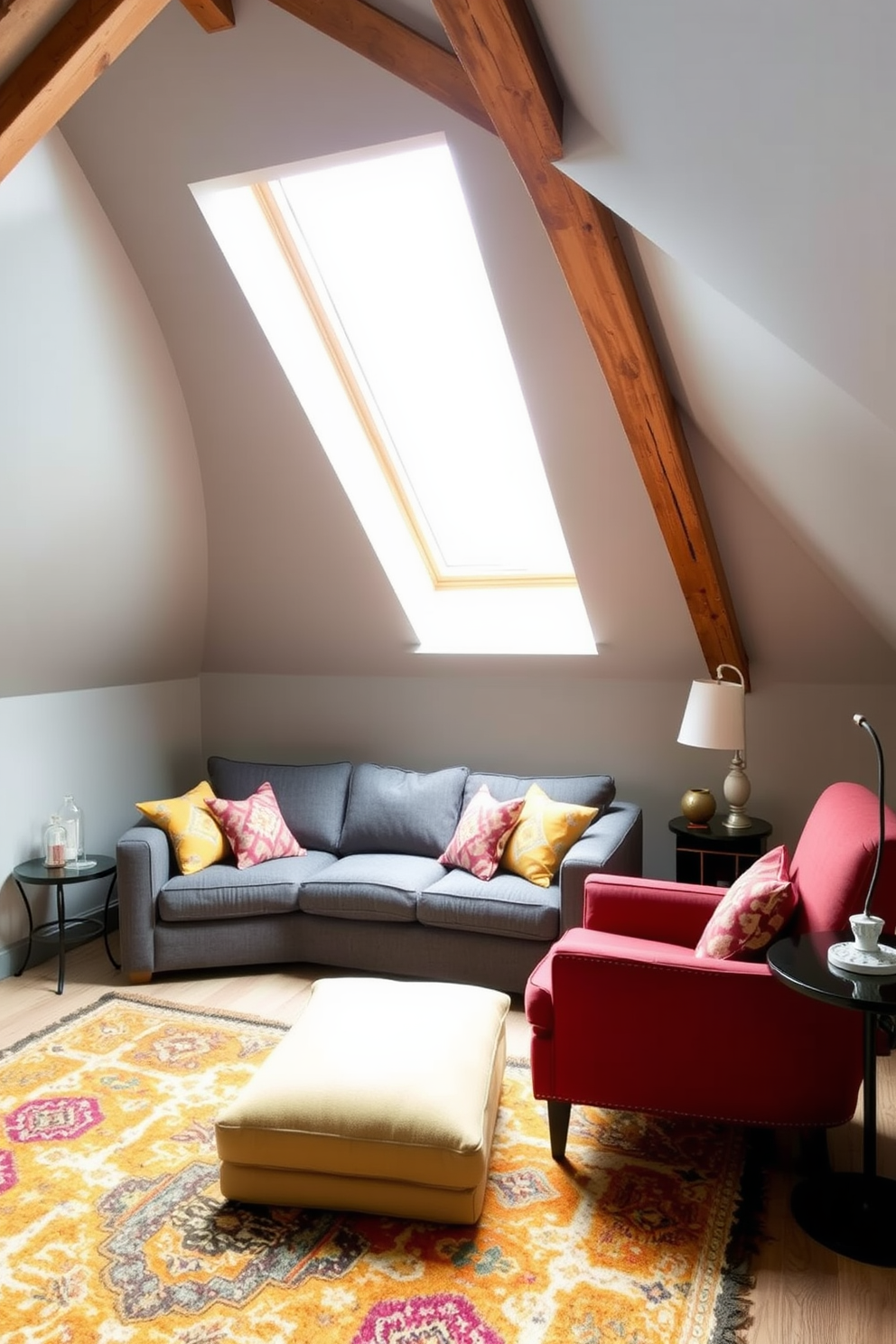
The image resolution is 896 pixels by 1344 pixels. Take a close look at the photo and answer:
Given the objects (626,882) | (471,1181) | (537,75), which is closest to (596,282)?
(537,75)

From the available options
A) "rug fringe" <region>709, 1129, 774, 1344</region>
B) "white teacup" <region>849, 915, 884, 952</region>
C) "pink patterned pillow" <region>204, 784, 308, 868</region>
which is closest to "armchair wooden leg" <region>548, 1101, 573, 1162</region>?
"rug fringe" <region>709, 1129, 774, 1344</region>

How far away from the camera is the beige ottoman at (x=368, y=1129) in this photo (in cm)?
246

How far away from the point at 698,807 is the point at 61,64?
3.28 meters

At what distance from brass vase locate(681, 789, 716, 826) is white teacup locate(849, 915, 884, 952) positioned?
5.84 feet

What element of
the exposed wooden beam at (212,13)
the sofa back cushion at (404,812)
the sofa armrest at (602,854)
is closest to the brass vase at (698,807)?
the sofa armrest at (602,854)

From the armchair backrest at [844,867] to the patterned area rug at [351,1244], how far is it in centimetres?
74

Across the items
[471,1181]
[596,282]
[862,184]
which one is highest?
[596,282]

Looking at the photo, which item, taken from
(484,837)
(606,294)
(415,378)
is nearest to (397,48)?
(606,294)

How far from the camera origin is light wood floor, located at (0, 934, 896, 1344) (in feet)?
7.13

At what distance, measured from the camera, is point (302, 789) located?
15.9 feet

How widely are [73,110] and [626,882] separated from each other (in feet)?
10.1

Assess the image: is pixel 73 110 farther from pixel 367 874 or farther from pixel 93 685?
pixel 367 874

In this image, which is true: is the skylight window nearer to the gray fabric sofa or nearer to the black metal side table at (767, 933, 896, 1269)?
the gray fabric sofa

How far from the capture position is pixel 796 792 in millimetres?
4445
